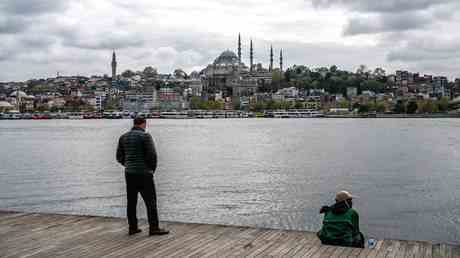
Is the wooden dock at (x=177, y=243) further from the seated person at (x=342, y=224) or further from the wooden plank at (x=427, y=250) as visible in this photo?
the seated person at (x=342, y=224)

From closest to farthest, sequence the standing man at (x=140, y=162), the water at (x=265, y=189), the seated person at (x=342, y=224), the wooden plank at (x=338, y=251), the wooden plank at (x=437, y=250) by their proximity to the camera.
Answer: the wooden plank at (x=338, y=251) < the wooden plank at (x=437, y=250) < the seated person at (x=342, y=224) < the standing man at (x=140, y=162) < the water at (x=265, y=189)

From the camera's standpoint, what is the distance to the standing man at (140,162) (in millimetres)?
8539

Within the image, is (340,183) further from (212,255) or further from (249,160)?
(212,255)

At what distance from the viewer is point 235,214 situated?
56.4 ft

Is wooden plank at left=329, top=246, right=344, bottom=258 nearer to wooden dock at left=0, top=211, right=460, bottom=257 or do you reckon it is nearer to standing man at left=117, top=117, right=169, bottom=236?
wooden dock at left=0, top=211, right=460, bottom=257

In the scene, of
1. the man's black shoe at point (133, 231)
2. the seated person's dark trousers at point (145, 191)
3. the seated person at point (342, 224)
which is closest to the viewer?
the seated person at point (342, 224)

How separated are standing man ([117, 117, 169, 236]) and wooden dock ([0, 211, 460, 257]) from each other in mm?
405

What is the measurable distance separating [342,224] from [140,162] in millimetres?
3072

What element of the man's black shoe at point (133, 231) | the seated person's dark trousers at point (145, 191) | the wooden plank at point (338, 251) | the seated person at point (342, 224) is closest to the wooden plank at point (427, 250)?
the seated person at point (342, 224)

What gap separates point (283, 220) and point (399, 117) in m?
190

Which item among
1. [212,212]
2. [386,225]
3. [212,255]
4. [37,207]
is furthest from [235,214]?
[212,255]

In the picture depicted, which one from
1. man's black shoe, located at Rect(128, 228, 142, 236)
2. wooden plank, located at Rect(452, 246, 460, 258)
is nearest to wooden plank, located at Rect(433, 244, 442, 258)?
wooden plank, located at Rect(452, 246, 460, 258)

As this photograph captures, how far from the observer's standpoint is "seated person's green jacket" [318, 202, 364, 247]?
7977 mm

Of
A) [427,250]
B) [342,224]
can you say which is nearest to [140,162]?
[342,224]
